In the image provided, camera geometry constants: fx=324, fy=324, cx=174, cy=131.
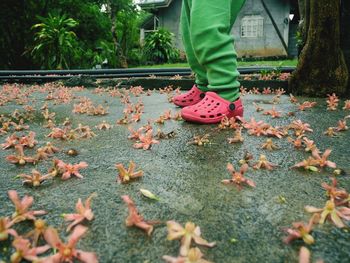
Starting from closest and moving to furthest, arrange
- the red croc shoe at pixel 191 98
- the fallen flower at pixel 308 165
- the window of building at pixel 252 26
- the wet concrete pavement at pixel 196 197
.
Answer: the wet concrete pavement at pixel 196 197
the fallen flower at pixel 308 165
the red croc shoe at pixel 191 98
the window of building at pixel 252 26

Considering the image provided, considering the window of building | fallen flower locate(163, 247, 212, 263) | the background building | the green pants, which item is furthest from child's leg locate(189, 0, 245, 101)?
the window of building

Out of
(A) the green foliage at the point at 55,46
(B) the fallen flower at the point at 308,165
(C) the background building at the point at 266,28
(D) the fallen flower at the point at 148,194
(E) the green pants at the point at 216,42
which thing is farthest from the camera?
(C) the background building at the point at 266,28

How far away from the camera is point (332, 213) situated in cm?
86

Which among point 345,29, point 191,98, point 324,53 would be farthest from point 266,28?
point 191,98

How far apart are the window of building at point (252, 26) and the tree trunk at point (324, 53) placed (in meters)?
16.9

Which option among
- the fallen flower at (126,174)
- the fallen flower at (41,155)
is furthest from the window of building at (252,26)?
the fallen flower at (126,174)

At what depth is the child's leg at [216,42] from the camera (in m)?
2.04

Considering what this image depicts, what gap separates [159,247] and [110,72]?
226 inches

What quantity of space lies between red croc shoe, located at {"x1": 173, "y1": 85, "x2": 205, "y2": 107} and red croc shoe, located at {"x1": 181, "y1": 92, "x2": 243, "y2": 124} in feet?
1.89

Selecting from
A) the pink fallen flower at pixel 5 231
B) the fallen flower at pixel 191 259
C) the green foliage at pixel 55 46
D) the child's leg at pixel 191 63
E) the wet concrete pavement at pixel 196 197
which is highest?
the green foliage at pixel 55 46

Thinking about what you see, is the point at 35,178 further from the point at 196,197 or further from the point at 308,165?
the point at 308,165

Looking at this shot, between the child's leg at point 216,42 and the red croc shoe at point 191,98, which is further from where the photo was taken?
the red croc shoe at point 191,98

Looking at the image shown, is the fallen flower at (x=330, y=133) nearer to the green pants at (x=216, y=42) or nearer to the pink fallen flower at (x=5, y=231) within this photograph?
the green pants at (x=216, y=42)

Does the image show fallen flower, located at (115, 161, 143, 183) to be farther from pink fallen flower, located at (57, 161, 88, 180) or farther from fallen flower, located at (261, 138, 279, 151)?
fallen flower, located at (261, 138, 279, 151)
